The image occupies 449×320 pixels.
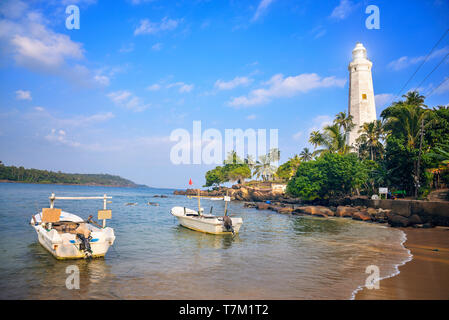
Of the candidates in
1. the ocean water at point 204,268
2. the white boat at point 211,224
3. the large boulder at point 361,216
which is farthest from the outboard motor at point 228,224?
the large boulder at point 361,216

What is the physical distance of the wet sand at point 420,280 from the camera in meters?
7.78

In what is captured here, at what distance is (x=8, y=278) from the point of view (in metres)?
9.35

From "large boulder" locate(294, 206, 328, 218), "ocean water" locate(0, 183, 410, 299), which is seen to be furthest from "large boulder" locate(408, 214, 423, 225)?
"large boulder" locate(294, 206, 328, 218)

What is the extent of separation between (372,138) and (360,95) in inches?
473

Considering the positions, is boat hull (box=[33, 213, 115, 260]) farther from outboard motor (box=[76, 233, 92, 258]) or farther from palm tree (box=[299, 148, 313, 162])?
palm tree (box=[299, 148, 313, 162])

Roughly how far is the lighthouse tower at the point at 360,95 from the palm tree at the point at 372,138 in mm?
4192

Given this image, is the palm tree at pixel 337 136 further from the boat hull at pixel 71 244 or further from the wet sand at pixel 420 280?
the boat hull at pixel 71 244

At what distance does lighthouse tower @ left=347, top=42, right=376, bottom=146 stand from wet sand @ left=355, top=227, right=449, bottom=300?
1734 inches

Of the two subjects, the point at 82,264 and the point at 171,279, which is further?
the point at 82,264

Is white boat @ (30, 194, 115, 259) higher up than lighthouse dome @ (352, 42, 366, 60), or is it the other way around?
lighthouse dome @ (352, 42, 366, 60)

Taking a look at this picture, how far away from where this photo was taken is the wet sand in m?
7.78

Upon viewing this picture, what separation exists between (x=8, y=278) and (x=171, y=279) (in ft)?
19.2
